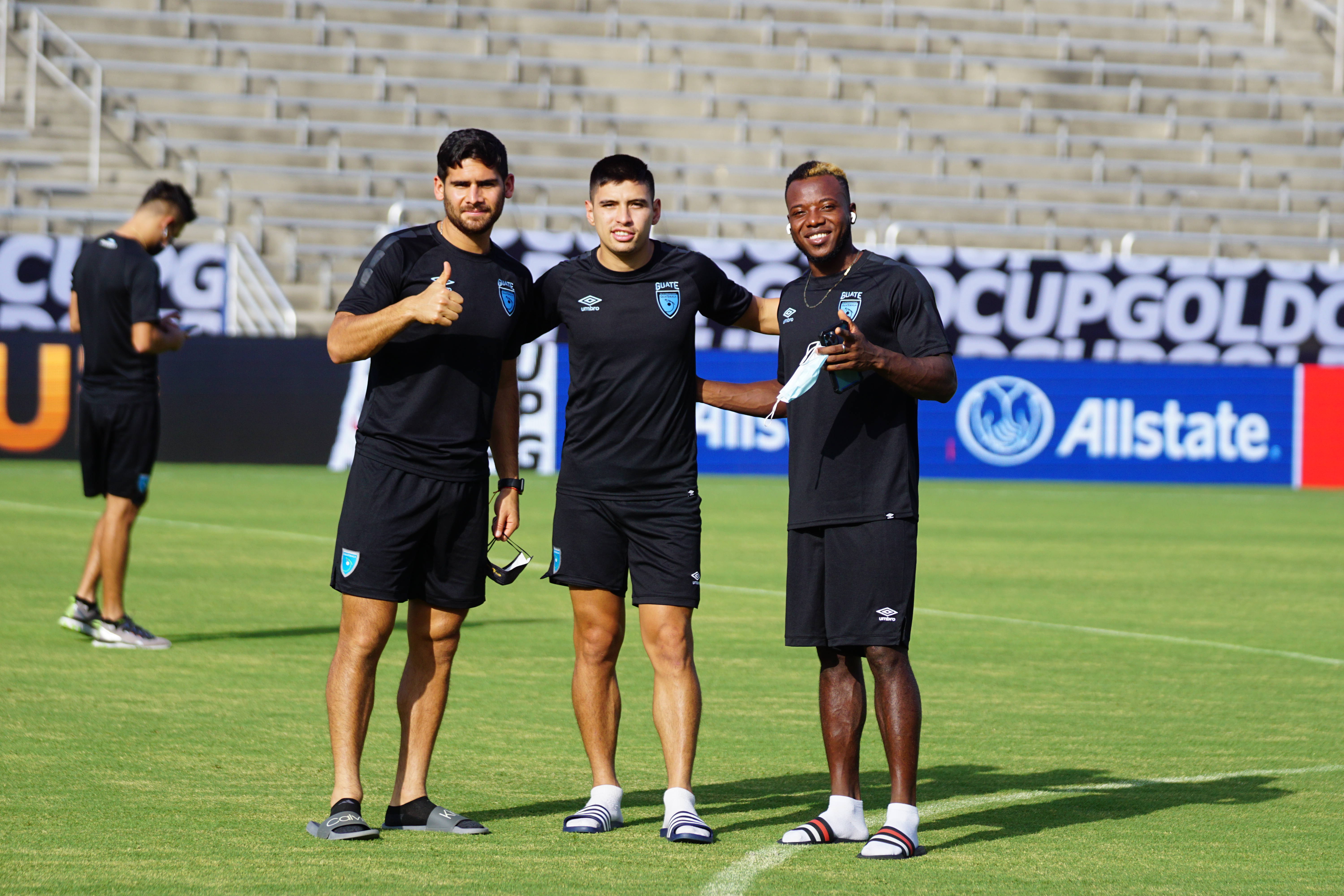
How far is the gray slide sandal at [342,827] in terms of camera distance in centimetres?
547

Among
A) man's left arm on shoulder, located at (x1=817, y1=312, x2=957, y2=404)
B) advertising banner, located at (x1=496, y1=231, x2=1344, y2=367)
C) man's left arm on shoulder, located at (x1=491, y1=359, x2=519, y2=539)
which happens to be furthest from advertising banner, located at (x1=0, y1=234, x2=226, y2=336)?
man's left arm on shoulder, located at (x1=817, y1=312, x2=957, y2=404)

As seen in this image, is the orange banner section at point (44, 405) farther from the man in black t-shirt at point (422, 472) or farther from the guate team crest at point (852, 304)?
the guate team crest at point (852, 304)

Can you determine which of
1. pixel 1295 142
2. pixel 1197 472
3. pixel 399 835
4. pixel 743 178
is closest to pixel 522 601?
pixel 399 835

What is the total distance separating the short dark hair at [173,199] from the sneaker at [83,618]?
2092 millimetres

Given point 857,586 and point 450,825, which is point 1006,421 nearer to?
point 857,586

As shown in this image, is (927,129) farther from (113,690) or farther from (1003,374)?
(113,690)

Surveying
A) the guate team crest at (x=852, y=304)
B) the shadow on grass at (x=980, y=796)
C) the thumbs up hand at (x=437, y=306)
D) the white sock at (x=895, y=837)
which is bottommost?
the shadow on grass at (x=980, y=796)

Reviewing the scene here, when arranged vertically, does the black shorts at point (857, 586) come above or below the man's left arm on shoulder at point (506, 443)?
below

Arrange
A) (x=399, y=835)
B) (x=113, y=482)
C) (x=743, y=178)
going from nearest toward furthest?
1. (x=399, y=835)
2. (x=113, y=482)
3. (x=743, y=178)

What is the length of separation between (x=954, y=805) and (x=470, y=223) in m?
2.59

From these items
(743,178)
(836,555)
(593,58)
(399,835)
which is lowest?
(399,835)

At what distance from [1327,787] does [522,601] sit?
6.32 meters

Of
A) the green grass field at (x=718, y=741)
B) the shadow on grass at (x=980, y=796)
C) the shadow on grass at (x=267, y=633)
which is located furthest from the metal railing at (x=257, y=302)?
the shadow on grass at (x=980, y=796)

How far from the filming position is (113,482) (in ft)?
31.1
